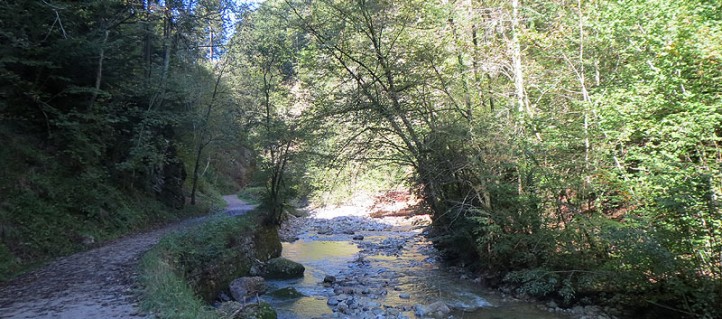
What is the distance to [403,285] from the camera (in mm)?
10734

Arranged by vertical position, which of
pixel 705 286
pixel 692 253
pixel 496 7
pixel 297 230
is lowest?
pixel 297 230

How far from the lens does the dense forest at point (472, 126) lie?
248 inches

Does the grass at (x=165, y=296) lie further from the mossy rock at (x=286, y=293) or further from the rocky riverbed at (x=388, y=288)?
the mossy rock at (x=286, y=293)

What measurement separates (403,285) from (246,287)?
4015 mm

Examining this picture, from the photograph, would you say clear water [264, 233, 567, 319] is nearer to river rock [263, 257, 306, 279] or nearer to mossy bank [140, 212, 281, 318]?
river rock [263, 257, 306, 279]

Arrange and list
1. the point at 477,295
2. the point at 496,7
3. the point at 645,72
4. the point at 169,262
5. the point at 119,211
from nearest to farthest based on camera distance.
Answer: the point at 645,72, the point at 169,262, the point at 477,295, the point at 496,7, the point at 119,211

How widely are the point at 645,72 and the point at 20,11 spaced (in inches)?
491

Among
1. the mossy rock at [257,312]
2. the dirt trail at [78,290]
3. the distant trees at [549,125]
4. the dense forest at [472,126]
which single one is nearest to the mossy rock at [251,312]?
the mossy rock at [257,312]

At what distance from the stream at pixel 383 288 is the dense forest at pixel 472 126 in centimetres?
79

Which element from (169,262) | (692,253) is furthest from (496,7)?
(169,262)

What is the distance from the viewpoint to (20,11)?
8.81 m

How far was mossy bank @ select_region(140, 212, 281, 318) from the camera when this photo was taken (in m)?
5.83

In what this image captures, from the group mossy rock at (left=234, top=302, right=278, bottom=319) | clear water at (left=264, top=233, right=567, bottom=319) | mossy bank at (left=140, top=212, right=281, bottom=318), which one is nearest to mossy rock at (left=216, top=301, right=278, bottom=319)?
mossy rock at (left=234, top=302, right=278, bottom=319)

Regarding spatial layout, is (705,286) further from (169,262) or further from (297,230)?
(297,230)
